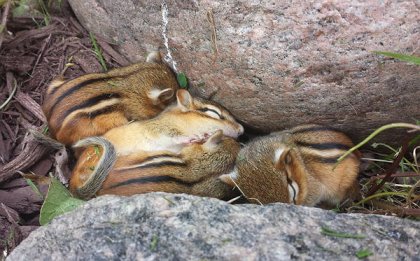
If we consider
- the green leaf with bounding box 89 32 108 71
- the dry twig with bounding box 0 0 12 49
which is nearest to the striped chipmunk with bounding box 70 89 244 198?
the green leaf with bounding box 89 32 108 71

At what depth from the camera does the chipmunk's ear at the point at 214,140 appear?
13.2 feet

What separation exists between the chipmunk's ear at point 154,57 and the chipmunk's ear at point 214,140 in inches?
27.8

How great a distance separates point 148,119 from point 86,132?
505 millimetres

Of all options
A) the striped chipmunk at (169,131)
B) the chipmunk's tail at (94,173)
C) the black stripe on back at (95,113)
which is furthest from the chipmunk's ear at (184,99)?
the chipmunk's tail at (94,173)

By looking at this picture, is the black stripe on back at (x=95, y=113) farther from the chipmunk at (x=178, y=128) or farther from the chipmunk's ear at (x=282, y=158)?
the chipmunk's ear at (x=282, y=158)

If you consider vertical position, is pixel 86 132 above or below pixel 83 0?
below

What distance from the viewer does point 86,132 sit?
4.02 m

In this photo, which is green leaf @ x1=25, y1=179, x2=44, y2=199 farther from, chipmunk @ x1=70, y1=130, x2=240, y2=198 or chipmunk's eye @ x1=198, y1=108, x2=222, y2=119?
chipmunk's eye @ x1=198, y1=108, x2=222, y2=119

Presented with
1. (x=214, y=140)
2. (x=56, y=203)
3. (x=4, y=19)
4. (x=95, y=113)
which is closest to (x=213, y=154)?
(x=214, y=140)

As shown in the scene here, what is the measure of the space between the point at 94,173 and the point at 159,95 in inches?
38.6

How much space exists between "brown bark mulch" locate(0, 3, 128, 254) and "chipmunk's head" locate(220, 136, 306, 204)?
1.37 meters

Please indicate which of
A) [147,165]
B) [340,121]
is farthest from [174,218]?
[340,121]

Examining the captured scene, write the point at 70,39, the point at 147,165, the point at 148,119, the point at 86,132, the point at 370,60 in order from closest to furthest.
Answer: the point at 370,60
the point at 147,165
the point at 86,132
the point at 148,119
the point at 70,39

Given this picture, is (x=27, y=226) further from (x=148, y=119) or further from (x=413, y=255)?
(x=413, y=255)
